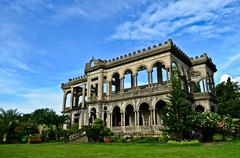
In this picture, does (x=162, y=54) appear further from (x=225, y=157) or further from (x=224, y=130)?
(x=225, y=157)

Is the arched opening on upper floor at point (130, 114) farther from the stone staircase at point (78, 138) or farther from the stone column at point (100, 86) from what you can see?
the stone staircase at point (78, 138)

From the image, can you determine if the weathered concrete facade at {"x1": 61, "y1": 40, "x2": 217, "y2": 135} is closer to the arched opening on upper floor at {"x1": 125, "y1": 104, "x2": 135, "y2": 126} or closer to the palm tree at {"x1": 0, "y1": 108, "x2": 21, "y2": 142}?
the arched opening on upper floor at {"x1": 125, "y1": 104, "x2": 135, "y2": 126}

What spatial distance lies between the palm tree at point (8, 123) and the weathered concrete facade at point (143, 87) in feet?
37.5

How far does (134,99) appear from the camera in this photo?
34.4 m

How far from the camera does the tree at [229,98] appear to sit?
3953 centimetres

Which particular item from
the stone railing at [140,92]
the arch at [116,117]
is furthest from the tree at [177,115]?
the arch at [116,117]

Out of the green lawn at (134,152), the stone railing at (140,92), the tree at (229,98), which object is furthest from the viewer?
the tree at (229,98)

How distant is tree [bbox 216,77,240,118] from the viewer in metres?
39.5

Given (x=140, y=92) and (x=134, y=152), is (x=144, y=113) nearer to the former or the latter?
(x=140, y=92)

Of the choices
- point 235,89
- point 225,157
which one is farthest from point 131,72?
point 225,157

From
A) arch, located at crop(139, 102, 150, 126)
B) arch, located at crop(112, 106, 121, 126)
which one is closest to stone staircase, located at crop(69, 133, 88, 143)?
arch, located at crop(112, 106, 121, 126)

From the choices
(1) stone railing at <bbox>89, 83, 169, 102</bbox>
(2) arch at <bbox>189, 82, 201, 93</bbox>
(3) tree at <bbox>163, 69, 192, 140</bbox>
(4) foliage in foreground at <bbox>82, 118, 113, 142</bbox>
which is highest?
(2) arch at <bbox>189, 82, 201, 93</bbox>

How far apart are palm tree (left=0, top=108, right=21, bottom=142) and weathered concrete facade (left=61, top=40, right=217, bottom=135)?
11.4m

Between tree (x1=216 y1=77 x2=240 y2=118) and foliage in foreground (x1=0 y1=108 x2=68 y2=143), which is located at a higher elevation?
tree (x1=216 y1=77 x2=240 y2=118)
